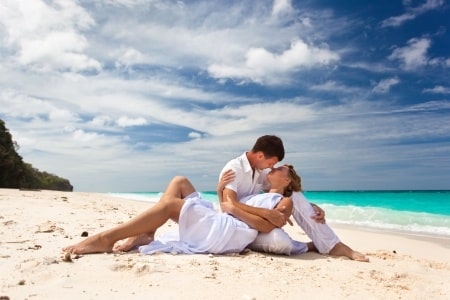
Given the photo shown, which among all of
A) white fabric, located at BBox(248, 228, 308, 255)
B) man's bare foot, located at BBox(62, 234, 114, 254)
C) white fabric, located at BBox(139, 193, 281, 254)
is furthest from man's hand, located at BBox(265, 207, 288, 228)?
man's bare foot, located at BBox(62, 234, 114, 254)

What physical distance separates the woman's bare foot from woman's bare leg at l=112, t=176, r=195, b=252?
1.93 m

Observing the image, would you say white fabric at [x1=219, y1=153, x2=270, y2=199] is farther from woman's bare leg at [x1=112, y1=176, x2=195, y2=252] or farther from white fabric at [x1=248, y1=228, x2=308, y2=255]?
white fabric at [x1=248, y1=228, x2=308, y2=255]

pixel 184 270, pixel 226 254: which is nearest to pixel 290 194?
pixel 226 254

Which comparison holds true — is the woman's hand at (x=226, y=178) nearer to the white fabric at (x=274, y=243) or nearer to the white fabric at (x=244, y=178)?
the white fabric at (x=244, y=178)

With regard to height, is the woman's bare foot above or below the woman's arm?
below

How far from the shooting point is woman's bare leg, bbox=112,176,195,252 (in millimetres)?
4789

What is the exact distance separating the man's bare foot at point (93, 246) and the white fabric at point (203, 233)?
1.20 feet

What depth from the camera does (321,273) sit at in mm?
4203

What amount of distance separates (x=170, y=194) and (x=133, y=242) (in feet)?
2.20

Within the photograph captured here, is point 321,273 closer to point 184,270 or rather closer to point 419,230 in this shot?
point 184,270

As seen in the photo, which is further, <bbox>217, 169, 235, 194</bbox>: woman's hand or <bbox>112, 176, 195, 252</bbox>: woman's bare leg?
<bbox>217, 169, 235, 194</bbox>: woman's hand

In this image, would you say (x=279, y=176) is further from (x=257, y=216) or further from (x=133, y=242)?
(x=133, y=242)

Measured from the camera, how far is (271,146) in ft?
16.3

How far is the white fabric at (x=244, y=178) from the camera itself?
16.8ft
